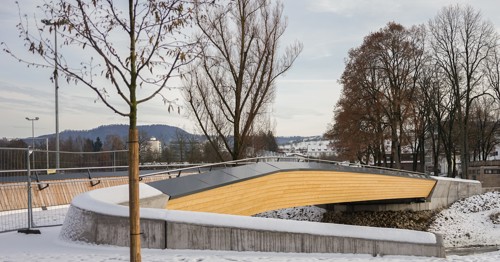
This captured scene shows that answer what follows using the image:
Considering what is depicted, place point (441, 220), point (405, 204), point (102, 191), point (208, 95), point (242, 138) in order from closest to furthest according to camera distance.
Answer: point (102, 191)
point (242, 138)
point (208, 95)
point (441, 220)
point (405, 204)

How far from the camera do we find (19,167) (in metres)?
12.7

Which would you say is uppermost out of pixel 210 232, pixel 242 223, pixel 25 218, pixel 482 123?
pixel 482 123

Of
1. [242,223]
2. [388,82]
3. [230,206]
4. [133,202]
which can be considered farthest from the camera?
[388,82]

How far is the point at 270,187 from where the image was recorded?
1580 centimetres

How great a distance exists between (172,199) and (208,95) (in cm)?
1253

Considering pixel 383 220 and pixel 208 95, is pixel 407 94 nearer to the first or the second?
pixel 383 220

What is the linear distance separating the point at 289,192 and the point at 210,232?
8.53 meters

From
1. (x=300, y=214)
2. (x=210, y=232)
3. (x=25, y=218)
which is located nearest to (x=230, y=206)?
(x=25, y=218)

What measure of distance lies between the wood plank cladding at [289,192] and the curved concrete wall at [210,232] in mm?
3002

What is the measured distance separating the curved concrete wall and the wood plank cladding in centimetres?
300

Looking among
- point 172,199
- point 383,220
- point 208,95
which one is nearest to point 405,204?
point 383,220

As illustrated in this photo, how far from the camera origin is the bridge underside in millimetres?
12766

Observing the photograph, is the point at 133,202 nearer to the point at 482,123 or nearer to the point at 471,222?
the point at 471,222

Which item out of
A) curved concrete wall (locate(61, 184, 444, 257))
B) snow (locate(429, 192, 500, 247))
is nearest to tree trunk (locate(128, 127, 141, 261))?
curved concrete wall (locate(61, 184, 444, 257))
